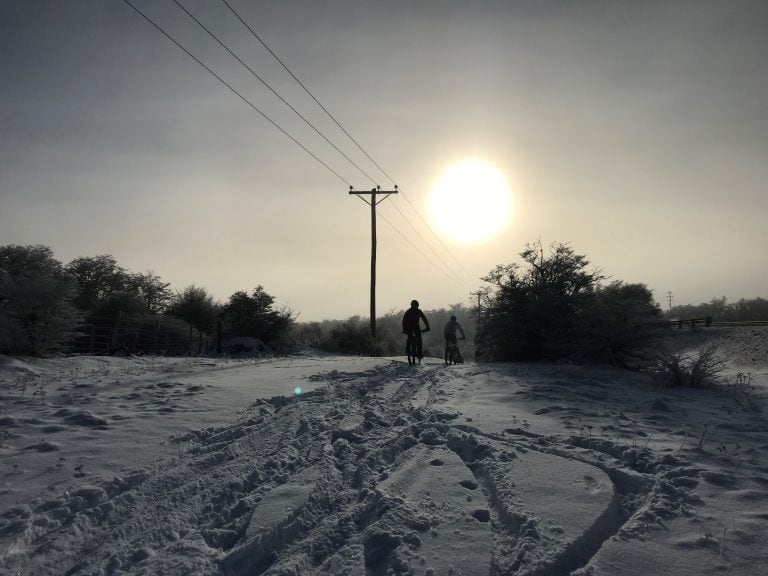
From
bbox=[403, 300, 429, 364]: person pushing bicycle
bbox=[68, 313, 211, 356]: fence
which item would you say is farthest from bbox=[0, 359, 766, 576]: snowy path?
bbox=[68, 313, 211, 356]: fence

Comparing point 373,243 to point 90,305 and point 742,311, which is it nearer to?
point 90,305

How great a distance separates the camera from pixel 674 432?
5.08 m

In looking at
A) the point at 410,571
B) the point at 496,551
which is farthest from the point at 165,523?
the point at 496,551

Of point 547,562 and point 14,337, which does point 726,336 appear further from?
point 14,337

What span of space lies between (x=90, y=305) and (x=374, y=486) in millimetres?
30113

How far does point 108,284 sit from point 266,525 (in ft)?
123

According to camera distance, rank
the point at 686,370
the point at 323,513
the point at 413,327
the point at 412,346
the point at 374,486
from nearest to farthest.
→ the point at 323,513
the point at 374,486
the point at 686,370
the point at 413,327
the point at 412,346

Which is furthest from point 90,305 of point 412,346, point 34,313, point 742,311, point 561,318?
point 742,311

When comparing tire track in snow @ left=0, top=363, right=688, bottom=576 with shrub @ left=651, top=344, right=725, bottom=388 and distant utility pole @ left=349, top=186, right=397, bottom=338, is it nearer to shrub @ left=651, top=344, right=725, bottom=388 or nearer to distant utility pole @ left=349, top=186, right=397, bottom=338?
shrub @ left=651, top=344, right=725, bottom=388

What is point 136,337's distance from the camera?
19234mm

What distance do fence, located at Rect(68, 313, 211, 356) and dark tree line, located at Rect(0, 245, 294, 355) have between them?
138 millimetres

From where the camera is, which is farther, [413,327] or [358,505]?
[413,327]

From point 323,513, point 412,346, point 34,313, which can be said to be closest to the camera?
point 323,513

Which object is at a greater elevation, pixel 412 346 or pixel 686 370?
pixel 412 346
